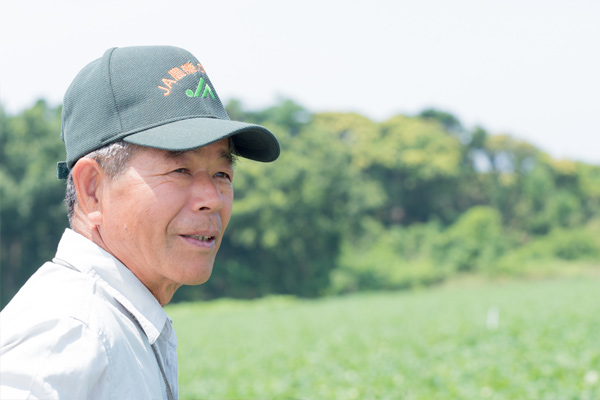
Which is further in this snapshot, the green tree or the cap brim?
the green tree

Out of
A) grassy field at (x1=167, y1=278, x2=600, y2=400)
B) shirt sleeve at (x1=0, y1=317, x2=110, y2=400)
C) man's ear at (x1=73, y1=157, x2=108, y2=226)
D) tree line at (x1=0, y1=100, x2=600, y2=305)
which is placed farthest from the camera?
tree line at (x1=0, y1=100, x2=600, y2=305)

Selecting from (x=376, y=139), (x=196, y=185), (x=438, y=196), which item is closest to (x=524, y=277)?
(x=438, y=196)

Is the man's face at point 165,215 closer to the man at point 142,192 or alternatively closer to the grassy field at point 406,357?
the man at point 142,192

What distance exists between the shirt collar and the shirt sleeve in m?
0.16

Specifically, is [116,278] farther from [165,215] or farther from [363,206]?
[363,206]

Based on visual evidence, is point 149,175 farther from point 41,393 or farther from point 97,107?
point 41,393

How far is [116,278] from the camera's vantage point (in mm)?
1194

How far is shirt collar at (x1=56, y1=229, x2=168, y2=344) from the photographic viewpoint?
117 centimetres

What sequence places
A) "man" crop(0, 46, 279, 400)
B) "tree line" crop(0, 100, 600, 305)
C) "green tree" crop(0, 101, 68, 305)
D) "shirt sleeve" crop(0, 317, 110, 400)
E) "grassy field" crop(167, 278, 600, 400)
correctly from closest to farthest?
1. "shirt sleeve" crop(0, 317, 110, 400)
2. "man" crop(0, 46, 279, 400)
3. "grassy field" crop(167, 278, 600, 400)
4. "green tree" crop(0, 101, 68, 305)
5. "tree line" crop(0, 100, 600, 305)

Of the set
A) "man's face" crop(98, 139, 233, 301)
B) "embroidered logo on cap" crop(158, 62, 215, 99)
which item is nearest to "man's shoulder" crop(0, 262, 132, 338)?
"man's face" crop(98, 139, 233, 301)

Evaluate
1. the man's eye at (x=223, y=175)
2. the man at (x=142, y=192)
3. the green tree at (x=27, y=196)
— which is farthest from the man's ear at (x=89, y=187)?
the green tree at (x=27, y=196)

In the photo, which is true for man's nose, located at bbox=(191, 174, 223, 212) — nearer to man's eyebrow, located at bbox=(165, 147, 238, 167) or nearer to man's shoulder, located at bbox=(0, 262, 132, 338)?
man's eyebrow, located at bbox=(165, 147, 238, 167)

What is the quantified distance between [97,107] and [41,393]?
0.50 meters

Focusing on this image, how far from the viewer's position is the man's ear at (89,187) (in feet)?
4.11
